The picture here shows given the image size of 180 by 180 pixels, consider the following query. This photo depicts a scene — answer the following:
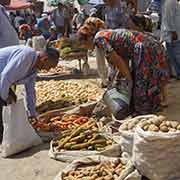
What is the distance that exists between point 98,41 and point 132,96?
87 centimetres

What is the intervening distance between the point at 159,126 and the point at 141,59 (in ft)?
6.26

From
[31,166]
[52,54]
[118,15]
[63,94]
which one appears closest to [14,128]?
[31,166]

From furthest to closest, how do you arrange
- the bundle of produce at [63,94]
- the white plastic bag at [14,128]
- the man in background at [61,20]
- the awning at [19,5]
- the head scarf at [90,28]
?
the awning at [19,5]
the man in background at [61,20]
the head scarf at [90,28]
the bundle of produce at [63,94]
the white plastic bag at [14,128]

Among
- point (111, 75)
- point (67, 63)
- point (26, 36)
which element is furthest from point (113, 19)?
point (26, 36)

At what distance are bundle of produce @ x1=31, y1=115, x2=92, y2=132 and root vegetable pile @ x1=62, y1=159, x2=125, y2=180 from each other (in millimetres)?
1412

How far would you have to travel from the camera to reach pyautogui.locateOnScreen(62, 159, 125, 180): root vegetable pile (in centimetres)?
458

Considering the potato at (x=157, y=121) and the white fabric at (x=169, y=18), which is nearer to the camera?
the potato at (x=157, y=121)

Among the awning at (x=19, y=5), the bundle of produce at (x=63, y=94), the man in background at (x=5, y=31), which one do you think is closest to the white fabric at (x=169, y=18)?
the bundle of produce at (x=63, y=94)

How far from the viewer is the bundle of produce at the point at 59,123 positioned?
20.2ft

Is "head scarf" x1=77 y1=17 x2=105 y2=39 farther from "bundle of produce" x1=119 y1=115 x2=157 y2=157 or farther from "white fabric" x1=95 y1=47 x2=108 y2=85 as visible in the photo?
"bundle of produce" x1=119 y1=115 x2=157 y2=157

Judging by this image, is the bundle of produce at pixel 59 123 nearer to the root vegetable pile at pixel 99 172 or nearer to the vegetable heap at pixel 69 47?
the root vegetable pile at pixel 99 172

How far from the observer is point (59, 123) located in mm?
6438

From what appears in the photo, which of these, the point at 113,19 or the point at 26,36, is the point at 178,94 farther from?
the point at 26,36

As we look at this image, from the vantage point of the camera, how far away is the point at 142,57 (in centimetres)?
616
